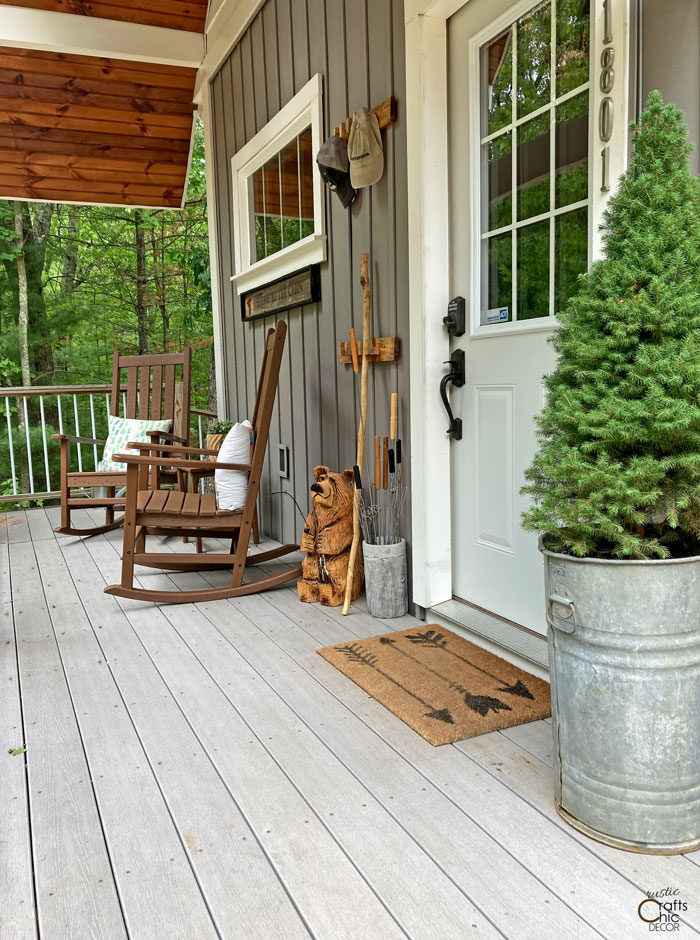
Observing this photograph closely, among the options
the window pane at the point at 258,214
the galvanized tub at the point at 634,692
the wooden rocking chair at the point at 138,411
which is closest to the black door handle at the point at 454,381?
the galvanized tub at the point at 634,692

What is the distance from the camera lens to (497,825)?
151 centimetres

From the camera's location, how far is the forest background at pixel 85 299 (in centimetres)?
963

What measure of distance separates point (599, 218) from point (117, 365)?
3719mm

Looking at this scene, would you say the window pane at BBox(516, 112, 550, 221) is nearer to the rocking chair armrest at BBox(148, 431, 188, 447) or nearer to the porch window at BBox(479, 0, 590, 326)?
the porch window at BBox(479, 0, 590, 326)

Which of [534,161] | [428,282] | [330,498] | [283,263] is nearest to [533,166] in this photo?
[534,161]

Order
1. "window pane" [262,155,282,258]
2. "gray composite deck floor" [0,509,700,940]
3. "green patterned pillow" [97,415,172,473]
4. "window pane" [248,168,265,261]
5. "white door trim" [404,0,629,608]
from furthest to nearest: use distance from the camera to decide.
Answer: "green patterned pillow" [97,415,172,473] → "window pane" [248,168,265,261] → "window pane" [262,155,282,258] → "white door trim" [404,0,629,608] → "gray composite deck floor" [0,509,700,940]

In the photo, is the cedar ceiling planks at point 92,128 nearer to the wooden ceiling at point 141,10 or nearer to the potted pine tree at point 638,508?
the wooden ceiling at point 141,10

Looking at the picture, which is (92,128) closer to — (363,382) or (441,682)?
(363,382)

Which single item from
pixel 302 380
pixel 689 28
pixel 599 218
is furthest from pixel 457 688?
pixel 302 380

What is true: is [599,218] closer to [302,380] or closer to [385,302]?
[385,302]

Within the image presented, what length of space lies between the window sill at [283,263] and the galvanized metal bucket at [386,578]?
58.8 inches

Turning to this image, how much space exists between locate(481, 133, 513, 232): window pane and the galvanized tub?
142cm

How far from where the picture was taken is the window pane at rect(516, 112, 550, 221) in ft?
7.24

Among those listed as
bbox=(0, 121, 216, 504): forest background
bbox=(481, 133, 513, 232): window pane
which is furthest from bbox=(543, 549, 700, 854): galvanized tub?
bbox=(0, 121, 216, 504): forest background
